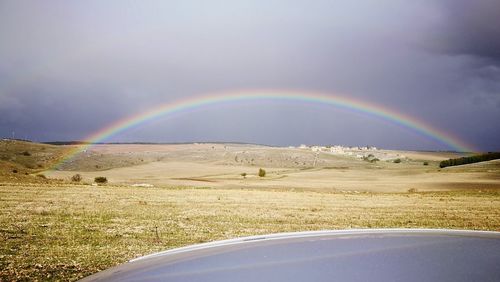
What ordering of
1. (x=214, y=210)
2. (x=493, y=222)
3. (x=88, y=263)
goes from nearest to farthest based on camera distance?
(x=88, y=263) < (x=493, y=222) < (x=214, y=210)

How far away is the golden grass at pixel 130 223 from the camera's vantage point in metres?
9.09

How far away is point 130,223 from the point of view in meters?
14.6

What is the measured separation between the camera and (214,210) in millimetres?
19016

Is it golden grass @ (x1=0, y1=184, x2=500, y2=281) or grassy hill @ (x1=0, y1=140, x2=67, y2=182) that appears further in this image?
grassy hill @ (x1=0, y1=140, x2=67, y2=182)

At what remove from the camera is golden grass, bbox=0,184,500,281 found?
29.8 feet

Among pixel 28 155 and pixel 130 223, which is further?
pixel 28 155

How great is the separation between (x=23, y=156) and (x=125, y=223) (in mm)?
88285

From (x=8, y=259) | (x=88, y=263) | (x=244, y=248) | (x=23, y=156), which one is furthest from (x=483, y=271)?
(x=23, y=156)

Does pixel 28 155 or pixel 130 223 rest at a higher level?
pixel 28 155

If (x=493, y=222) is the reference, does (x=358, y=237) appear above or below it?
above

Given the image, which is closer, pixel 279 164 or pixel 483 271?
pixel 483 271

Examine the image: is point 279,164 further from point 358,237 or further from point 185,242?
point 358,237

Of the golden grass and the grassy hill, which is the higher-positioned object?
the grassy hill

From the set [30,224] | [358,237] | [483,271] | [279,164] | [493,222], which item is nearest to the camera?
[483,271]
